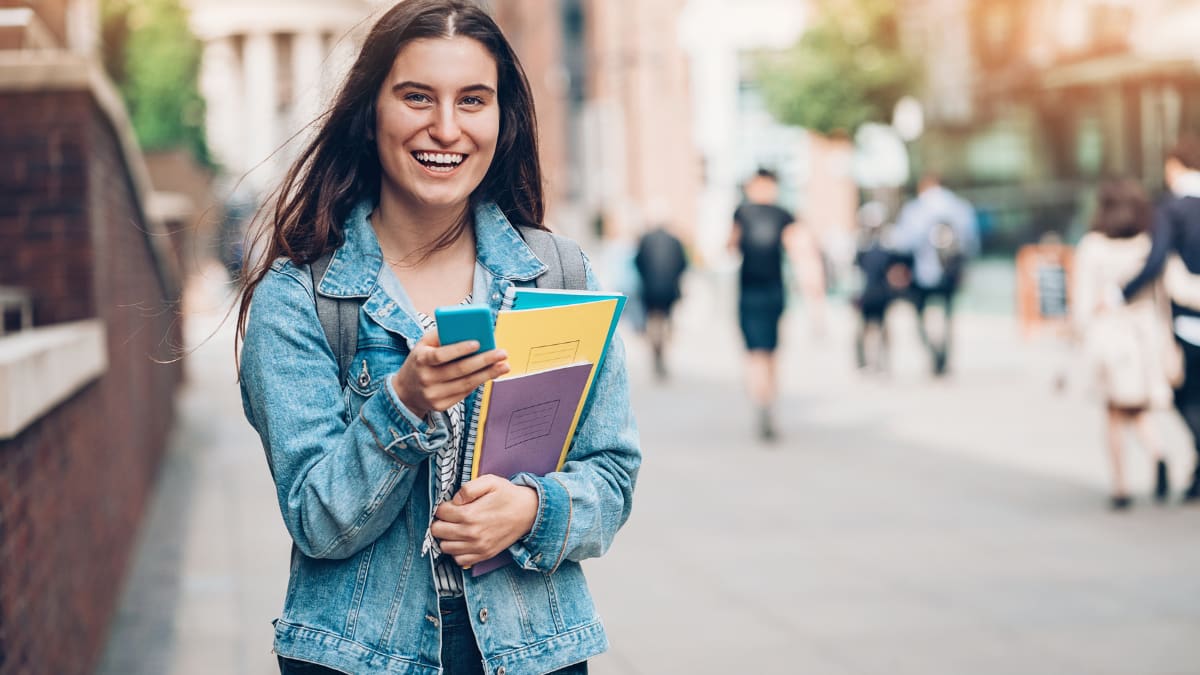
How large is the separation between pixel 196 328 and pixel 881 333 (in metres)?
16.0

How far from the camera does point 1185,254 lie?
7.95 metres

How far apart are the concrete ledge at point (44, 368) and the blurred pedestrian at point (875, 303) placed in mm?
9653

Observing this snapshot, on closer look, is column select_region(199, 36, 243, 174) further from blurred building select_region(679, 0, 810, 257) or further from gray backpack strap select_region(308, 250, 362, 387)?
gray backpack strap select_region(308, 250, 362, 387)

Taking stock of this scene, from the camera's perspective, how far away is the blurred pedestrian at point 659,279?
1653 cm

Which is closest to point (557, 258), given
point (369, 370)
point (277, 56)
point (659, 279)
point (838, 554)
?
point (369, 370)

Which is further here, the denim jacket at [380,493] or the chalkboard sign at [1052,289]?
the chalkboard sign at [1052,289]

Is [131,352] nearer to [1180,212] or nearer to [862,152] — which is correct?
[1180,212]

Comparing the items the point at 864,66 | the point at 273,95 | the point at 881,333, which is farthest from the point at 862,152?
the point at 273,95

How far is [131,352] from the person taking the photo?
880cm

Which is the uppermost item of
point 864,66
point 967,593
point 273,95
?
point 273,95

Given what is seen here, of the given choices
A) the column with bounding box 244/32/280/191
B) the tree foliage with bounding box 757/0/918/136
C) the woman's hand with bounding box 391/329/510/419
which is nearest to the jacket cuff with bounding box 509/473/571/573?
the woman's hand with bounding box 391/329/510/419

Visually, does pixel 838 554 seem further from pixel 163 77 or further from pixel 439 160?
pixel 163 77

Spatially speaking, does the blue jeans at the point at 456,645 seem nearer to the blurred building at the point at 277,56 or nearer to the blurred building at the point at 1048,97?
the blurred building at the point at 1048,97

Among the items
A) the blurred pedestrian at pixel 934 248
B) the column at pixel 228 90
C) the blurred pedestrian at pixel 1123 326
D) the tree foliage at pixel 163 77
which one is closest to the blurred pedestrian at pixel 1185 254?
the blurred pedestrian at pixel 1123 326
